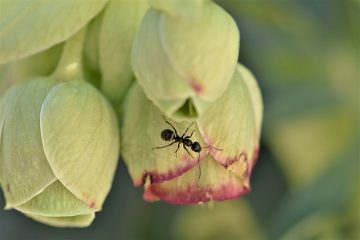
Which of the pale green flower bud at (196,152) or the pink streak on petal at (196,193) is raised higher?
the pale green flower bud at (196,152)

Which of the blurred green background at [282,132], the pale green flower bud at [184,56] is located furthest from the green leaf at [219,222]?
the pale green flower bud at [184,56]

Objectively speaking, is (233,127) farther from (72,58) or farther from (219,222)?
(219,222)

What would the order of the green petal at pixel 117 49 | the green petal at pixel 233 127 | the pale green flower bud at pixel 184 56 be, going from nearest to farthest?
the pale green flower bud at pixel 184 56, the green petal at pixel 233 127, the green petal at pixel 117 49

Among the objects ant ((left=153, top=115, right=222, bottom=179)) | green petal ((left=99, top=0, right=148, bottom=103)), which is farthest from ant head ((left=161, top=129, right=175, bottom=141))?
green petal ((left=99, top=0, right=148, bottom=103))

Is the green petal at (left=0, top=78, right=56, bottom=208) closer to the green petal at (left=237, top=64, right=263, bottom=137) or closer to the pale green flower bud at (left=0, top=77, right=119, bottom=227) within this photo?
the pale green flower bud at (left=0, top=77, right=119, bottom=227)

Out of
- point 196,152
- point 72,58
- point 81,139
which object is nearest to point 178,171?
point 196,152

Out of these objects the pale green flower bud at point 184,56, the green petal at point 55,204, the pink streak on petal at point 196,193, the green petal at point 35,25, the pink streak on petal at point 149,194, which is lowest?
the pink streak on petal at point 149,194

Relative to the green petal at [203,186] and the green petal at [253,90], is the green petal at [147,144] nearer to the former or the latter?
the green petal at [203,186]
